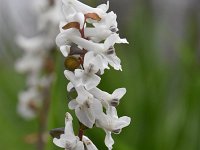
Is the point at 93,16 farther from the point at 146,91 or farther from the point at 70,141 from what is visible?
the point at 146,91

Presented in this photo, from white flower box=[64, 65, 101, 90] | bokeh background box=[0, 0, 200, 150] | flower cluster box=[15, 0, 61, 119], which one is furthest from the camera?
bokeh background box=[0, 0, 200, 150]

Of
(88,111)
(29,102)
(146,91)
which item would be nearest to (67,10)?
(88,111)

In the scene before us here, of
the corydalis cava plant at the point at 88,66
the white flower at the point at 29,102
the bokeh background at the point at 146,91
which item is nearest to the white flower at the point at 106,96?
the corydalis cava plant at the point at 88,66

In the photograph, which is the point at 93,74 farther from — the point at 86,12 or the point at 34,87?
the point at 34,87

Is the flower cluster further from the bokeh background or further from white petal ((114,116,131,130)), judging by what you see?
white petal ((114,116,131,130))

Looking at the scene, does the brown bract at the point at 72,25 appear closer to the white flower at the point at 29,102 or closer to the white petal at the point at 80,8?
the white petal at the point at 80,8

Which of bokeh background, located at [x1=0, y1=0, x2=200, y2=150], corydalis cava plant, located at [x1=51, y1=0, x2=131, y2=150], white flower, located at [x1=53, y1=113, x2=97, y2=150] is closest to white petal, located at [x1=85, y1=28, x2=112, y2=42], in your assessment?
corydalis cava plant, located at [x1=51, y1=0, x2=131, y2=150]
